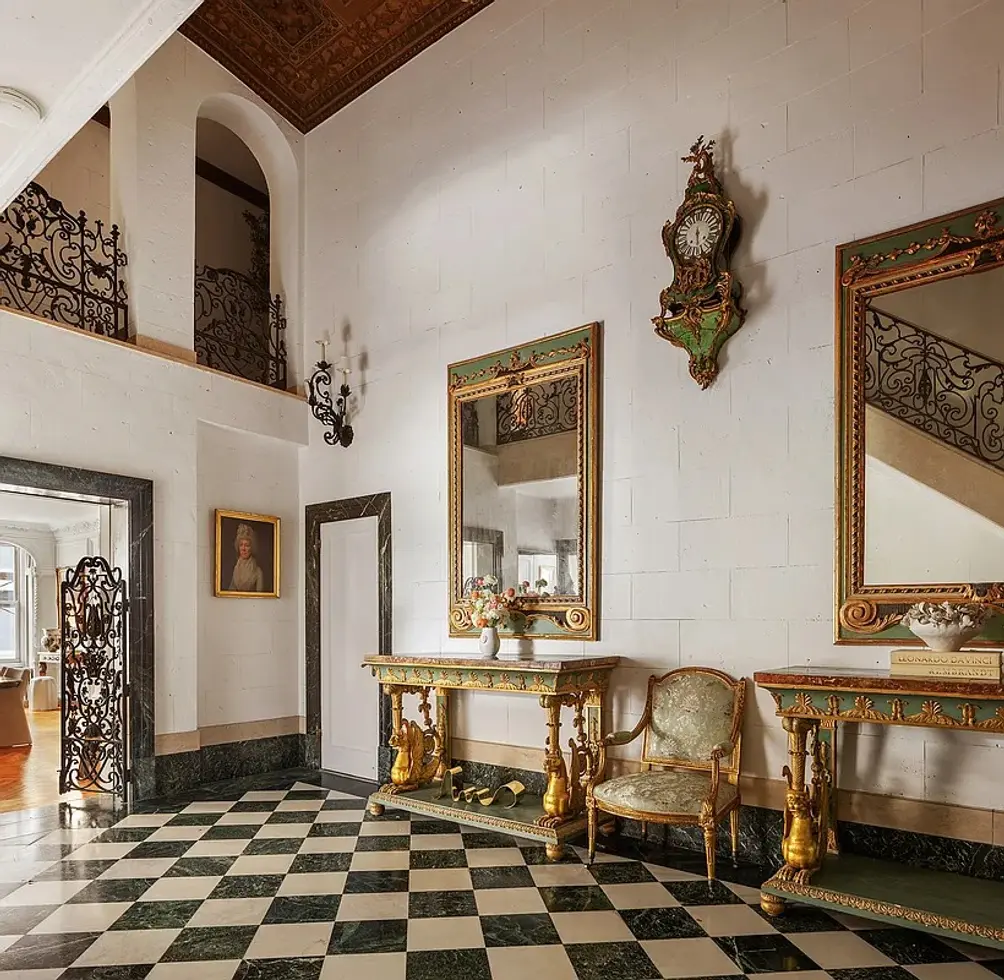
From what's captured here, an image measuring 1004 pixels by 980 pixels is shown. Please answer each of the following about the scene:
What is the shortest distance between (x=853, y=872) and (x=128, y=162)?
23.3 ft

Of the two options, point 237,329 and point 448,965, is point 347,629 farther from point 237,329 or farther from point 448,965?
point 448,965

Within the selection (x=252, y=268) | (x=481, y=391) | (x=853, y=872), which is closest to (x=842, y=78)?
(x=481, y=391)

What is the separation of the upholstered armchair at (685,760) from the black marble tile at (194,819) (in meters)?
2.61

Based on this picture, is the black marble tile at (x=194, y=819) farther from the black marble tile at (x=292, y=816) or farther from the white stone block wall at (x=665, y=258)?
the white stone block wall at (x=665, y=258)

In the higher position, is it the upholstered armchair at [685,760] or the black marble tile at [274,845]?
the upholstered armchair at [685,760]

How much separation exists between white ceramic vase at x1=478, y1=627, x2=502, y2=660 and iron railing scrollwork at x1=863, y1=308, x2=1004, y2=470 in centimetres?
276

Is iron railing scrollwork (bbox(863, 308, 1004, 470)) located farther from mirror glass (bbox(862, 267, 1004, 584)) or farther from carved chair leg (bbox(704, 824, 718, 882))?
carved chair leg (bbox(704, 824, 718, 882))

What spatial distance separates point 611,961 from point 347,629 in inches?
175

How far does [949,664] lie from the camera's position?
145 inches

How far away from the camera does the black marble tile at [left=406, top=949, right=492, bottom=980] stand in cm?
344

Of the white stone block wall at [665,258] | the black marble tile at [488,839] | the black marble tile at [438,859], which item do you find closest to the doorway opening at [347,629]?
the white stone block wall at [665,258]

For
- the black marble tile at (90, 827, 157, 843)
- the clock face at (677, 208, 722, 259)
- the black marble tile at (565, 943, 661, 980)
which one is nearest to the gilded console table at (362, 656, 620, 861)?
the black marble tile at (565, 943, 661, 980)

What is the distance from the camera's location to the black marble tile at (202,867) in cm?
468

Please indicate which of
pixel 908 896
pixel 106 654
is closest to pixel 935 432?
pixel 908 896
